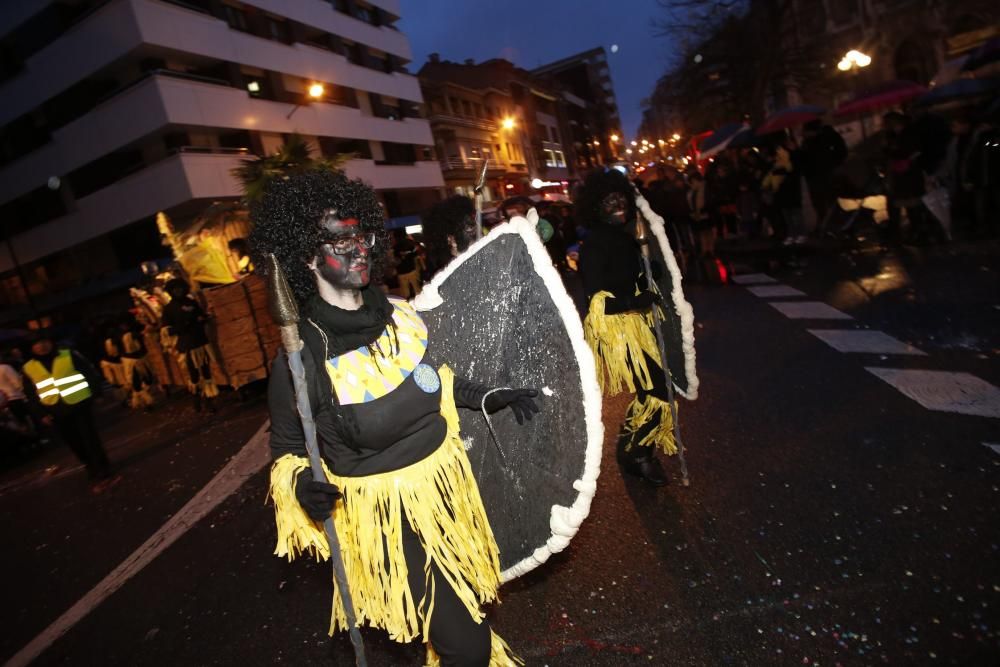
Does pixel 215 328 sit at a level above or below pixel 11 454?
above

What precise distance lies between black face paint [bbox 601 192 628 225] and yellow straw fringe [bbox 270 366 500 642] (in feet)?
6.97

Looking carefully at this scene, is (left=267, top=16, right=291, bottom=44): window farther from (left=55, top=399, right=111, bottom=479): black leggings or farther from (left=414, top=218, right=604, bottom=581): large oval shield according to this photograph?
(left=414, top=218, right=604, bottom=581): large oval shield

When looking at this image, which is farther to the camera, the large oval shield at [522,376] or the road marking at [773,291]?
the road marking at [773,291]

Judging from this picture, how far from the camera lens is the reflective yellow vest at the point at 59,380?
259 inches

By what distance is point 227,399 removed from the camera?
32.7 ft

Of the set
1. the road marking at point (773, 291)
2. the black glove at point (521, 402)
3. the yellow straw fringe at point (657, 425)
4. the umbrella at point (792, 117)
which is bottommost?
the road marking at point (773, 291)

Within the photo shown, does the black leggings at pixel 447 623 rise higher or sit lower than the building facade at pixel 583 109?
lower

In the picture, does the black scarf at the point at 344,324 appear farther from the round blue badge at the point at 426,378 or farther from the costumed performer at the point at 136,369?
the costumed performer at the point at 136,369

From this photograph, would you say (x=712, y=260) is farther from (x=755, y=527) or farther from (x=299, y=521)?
(x=299, y=521)

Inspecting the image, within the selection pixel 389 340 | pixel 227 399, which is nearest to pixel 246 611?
pixel 389 340

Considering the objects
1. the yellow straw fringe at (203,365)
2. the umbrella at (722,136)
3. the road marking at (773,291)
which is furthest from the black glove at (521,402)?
→ the umbrella at (722,136)

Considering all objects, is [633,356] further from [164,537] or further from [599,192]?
[164,537]

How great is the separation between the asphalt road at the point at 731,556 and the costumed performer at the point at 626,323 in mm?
306

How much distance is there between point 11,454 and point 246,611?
394 inches
